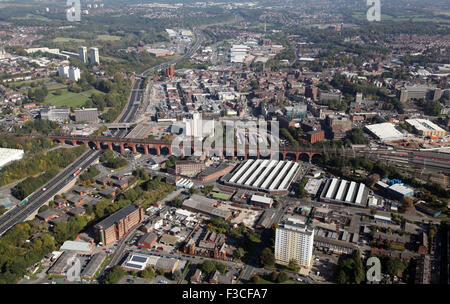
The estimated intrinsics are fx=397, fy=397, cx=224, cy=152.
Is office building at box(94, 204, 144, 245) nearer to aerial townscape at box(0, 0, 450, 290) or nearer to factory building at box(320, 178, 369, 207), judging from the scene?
aerial townscape at box(0, 0, 450, 290)

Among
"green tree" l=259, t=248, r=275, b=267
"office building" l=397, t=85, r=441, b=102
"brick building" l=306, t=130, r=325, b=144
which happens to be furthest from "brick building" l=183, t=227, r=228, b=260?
"office building" l=397, t=85, r=441, b=102

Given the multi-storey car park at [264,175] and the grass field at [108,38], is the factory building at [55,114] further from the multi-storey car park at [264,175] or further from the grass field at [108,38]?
the grass field at [108,38]

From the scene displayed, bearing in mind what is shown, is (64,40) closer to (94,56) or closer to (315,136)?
(94,56)

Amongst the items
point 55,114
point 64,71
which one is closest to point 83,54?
point 64,71

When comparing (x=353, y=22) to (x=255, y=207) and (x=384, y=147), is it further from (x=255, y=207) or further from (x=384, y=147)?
(x=255, y=207)

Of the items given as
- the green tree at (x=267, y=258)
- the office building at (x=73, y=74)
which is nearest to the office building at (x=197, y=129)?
the green tree at (x=267, y=258)

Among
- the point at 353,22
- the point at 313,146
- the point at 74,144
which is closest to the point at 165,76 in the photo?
the point at 74,144

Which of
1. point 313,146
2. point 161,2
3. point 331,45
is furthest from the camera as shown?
point 161,2
